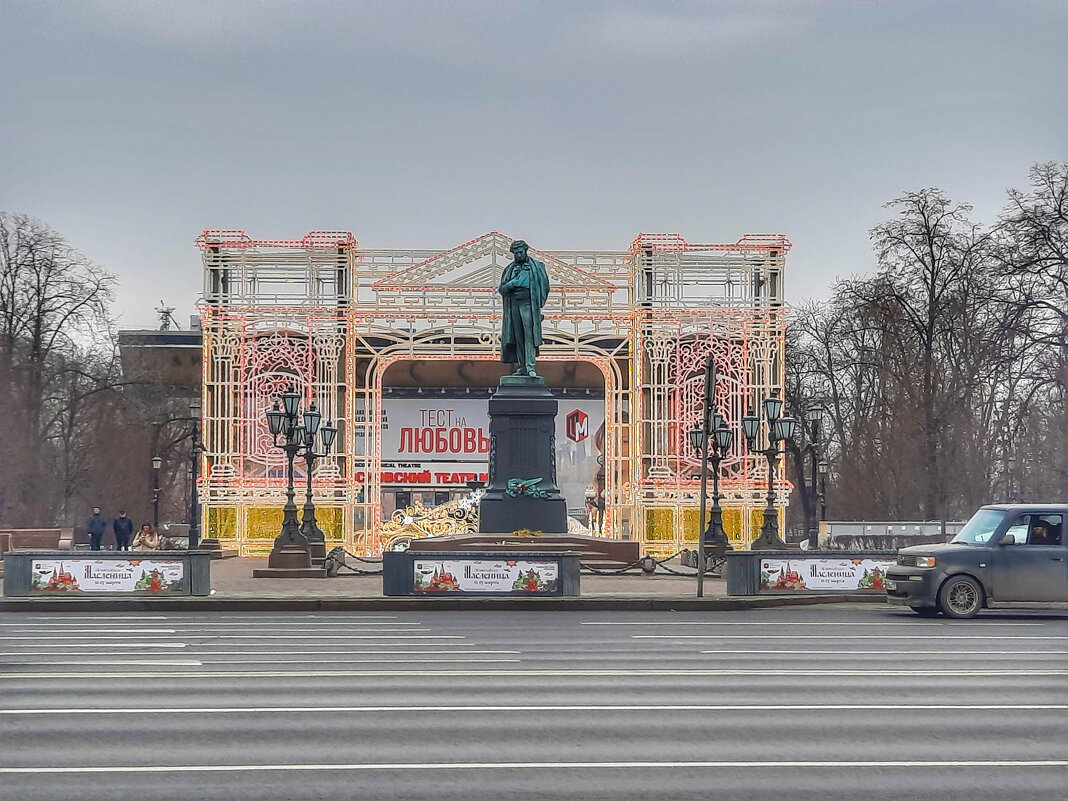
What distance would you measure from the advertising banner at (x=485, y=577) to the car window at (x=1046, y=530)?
8.03 metres

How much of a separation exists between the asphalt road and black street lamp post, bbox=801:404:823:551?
1361 inches

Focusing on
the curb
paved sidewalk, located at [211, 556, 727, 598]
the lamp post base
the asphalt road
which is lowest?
the asphalt road

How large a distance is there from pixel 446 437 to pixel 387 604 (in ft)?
112

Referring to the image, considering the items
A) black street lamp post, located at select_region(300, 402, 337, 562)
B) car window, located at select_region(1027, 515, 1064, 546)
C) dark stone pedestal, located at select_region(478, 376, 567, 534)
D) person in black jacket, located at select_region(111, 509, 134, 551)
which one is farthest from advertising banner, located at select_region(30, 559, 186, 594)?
person in black jacket, located at select_region(111, 509, 134, 551)

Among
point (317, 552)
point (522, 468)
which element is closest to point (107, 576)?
point (317, 552)

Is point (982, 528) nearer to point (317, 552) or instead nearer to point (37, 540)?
point (317, 552)

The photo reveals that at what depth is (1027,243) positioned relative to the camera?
46.1m

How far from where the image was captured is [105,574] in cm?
2858

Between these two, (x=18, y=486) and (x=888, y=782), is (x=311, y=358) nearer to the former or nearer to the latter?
(x=18, y=486)

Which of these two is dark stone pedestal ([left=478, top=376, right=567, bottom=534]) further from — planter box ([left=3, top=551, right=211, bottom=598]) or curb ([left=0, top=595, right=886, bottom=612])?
planter box ([left=3, top=551, right=211, bottom=598])

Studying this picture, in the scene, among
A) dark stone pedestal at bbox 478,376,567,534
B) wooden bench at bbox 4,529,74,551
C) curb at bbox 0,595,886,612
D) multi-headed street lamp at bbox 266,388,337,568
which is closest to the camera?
curb at bbox 0,595,886,612

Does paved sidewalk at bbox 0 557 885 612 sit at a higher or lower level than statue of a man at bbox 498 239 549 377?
lower

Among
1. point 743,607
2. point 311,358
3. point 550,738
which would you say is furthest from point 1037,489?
point 550,738

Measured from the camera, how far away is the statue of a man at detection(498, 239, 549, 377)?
1565 inches
